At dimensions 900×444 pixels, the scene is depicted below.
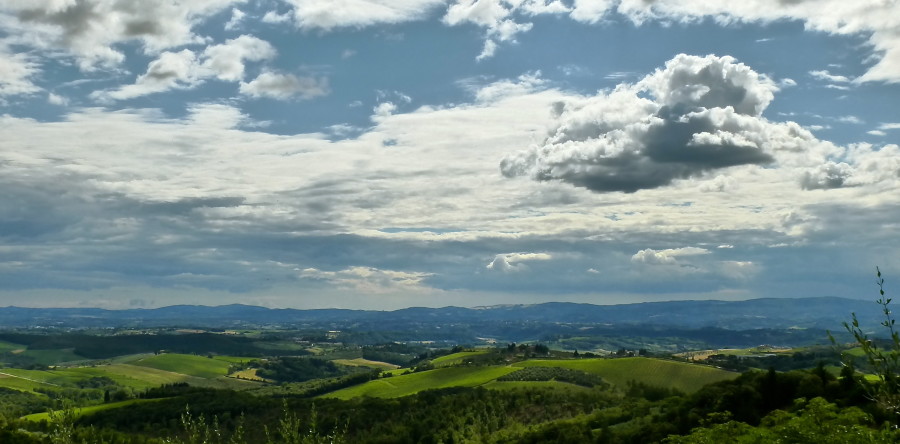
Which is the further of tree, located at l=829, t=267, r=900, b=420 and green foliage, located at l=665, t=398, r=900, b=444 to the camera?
green foliage, located at l=665, t=398, r=900, b=444

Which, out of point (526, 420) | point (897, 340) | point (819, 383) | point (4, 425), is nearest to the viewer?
point (897, 340)

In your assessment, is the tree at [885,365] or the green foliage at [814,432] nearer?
the tree at [885,365]

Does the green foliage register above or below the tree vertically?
below

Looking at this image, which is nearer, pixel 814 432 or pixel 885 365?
pixel 885 365

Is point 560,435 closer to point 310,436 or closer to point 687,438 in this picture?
point 687,438

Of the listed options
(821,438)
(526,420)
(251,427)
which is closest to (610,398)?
(526,420)

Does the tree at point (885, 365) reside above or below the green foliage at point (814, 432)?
above

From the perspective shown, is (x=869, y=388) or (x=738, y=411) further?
(x=738, y=411)

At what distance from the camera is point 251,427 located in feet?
642

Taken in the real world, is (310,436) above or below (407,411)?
above

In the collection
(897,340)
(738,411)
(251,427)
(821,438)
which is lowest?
(251,427)

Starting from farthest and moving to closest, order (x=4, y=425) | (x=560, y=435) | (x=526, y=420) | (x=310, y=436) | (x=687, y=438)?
(x=526, y=420) → (x=4, y=425) → (x=560, y=435) → (x=687, y=438) → (x=310, y=436)

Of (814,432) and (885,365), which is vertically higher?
(885,365)

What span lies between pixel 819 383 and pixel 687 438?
4493 cm
